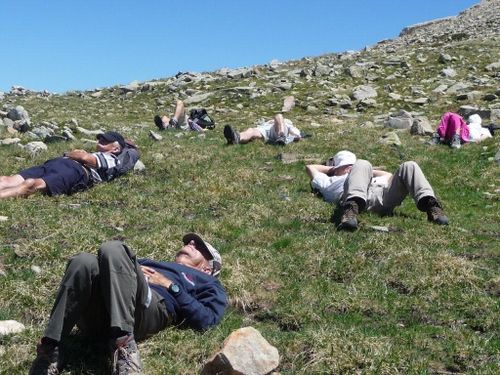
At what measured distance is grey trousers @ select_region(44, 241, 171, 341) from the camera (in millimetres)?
5930

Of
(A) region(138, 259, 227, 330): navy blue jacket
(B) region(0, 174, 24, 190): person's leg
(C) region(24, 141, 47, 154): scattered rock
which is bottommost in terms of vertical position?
(A) region(138, 259, 227, 330): navy blue jacket

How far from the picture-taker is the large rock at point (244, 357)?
564 centimetres

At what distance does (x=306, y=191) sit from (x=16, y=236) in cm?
672

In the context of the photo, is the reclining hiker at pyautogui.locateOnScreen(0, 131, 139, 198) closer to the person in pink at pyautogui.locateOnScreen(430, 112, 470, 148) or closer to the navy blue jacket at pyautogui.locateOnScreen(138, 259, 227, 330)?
the navy blue jacket at pyautogui.locateOnScreen(138, 259, 227, 330)

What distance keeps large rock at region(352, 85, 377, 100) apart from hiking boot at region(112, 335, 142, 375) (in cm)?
2544

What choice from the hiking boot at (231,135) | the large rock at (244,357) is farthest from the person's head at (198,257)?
the hiking boot at (231,135)

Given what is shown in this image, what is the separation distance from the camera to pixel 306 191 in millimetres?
14055

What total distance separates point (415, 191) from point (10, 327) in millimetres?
Result: 7701

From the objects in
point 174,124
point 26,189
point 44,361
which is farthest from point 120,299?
point 174,124

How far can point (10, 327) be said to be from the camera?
6816mm

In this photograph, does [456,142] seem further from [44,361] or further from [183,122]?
[44,361]

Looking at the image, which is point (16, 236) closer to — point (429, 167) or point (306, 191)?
point (306, 191)

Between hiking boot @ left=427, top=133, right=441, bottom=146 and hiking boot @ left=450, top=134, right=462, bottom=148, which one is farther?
hiking boot @ left=427, top=133, right=441, bottom=146

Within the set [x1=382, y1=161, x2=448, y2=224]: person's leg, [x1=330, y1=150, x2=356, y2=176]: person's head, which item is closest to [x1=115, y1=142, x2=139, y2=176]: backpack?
[x1=330, y1=150, x2=356, y2=176]: person's head
